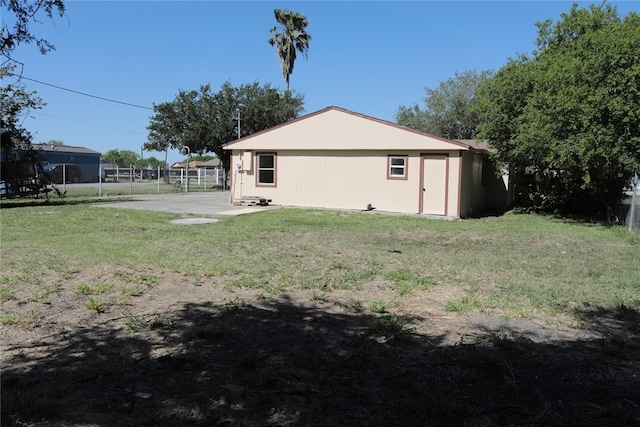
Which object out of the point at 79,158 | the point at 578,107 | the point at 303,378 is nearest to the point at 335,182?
the point at 578,107

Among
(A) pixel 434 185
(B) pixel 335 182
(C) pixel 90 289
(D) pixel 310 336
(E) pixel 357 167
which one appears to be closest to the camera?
(D) pixel 310 336

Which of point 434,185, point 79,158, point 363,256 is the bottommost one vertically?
point 363,256

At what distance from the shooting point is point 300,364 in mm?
3604

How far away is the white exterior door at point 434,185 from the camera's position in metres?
16.3

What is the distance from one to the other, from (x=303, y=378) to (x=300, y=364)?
25cm

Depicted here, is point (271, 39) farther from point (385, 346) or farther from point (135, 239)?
point (385, 346)

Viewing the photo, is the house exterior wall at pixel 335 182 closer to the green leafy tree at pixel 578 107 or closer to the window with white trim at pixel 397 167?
the window with white trim at pixel 397 167

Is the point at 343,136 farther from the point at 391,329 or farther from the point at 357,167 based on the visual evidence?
the point at 391,329

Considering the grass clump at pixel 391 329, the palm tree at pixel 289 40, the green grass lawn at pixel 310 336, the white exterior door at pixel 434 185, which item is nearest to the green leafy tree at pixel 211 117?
the palm tree at pixel 289 40

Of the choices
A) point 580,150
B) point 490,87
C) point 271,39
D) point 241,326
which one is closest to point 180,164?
point 271,39

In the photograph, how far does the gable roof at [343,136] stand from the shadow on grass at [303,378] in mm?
12629

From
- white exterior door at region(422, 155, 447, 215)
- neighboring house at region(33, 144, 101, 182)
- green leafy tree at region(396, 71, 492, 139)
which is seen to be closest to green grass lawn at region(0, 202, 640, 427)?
white exterior door at region(422, 155, 447, 215)

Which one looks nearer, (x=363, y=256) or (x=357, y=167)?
(x=363, y=256)

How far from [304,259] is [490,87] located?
45.3 ft
